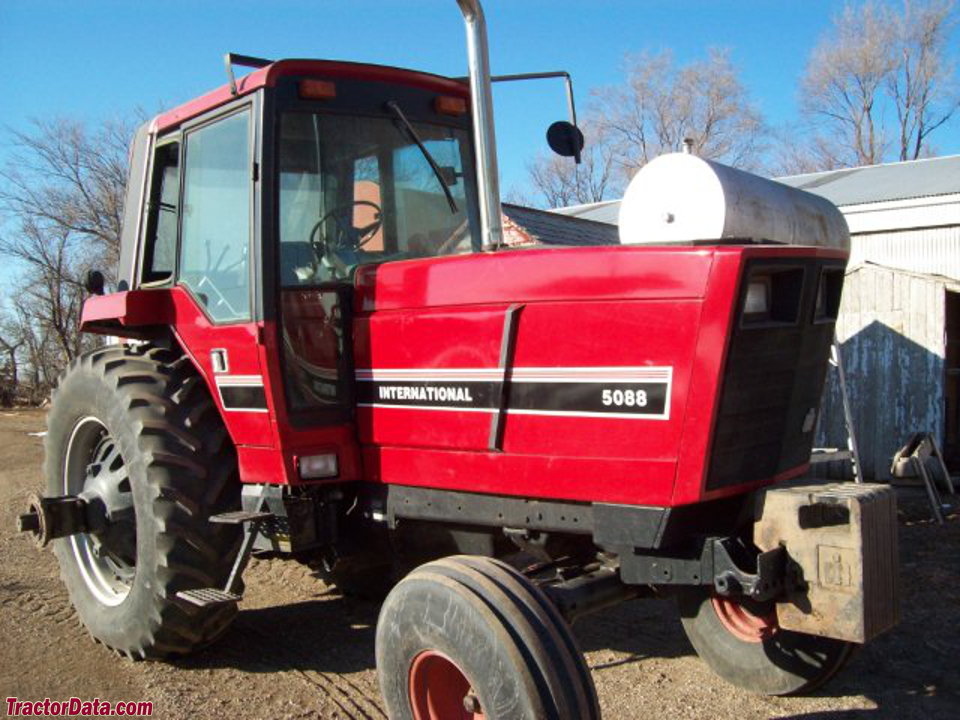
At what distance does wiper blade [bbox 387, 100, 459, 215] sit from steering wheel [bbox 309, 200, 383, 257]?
0.32m

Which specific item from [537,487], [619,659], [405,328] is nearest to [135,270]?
[405,328]

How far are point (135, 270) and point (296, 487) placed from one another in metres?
1.56

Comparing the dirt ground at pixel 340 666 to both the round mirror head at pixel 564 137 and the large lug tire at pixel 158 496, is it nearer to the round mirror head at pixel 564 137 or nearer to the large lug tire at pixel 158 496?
the large lug tire at pixel 158 496

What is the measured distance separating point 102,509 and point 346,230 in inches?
78.3

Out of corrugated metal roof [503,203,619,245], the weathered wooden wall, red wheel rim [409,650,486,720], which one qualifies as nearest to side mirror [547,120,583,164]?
red wheel rim [409,650,486,720]

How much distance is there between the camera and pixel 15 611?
5285 mm

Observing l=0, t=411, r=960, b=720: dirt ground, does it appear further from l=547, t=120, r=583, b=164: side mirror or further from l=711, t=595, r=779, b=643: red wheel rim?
l=547, t=120, r=583, b=164: side mirror

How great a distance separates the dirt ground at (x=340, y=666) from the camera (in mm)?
3930

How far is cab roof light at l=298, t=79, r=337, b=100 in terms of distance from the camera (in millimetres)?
3883

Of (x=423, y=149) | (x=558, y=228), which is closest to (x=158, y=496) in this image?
(x=423, y=149)

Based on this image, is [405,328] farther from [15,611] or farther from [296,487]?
[15,611]

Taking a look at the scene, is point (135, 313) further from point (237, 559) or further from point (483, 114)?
point (483, 114)

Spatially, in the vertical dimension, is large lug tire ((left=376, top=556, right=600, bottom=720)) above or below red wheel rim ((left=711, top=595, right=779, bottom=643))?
above

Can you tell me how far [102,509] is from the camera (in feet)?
15.4
